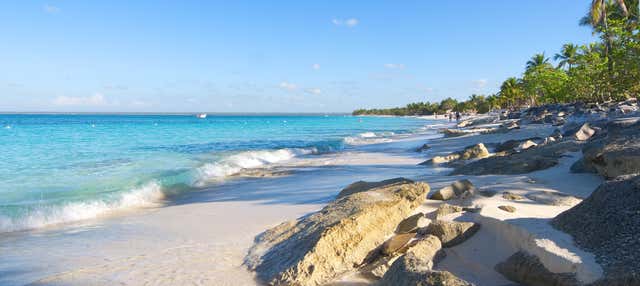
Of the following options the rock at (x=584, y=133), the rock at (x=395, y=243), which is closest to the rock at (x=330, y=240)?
the rock at (x=395, y=243)

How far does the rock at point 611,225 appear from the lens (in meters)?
2.72

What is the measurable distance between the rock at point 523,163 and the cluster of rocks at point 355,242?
12.9 feet

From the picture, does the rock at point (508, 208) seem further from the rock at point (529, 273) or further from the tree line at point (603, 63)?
the tree line at point (603, 63)

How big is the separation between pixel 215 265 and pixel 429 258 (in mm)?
2461

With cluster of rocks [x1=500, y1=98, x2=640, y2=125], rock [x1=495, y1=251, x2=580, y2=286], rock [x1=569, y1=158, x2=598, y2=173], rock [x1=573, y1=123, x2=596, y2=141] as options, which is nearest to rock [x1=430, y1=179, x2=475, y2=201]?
rock [x1=569, y1=158, x2=598, y2=173]

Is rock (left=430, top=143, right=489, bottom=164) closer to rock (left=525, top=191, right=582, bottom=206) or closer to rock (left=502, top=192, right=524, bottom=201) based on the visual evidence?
rock (left=525, top=191, right=582, bottom=206)

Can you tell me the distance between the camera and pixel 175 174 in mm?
13266

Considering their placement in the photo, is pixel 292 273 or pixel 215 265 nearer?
pixel 292 273

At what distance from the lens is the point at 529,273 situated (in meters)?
3.32

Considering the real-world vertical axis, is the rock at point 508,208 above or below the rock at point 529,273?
above

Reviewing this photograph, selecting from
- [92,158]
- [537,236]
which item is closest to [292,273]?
[537,236]

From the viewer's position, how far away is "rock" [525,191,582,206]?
18.0 feet

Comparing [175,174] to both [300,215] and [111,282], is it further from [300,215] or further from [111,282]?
[111,282]

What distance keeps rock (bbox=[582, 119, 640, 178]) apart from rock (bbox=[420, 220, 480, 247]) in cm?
287
